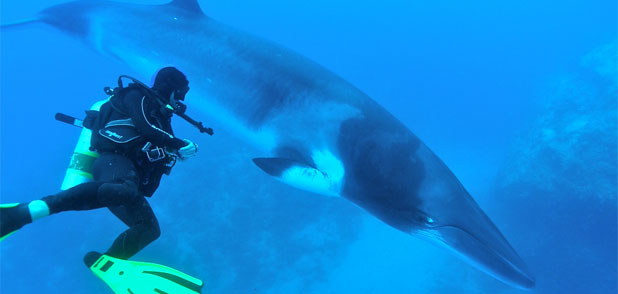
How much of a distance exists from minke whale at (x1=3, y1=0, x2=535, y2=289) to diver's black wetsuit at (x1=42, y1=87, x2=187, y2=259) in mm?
1565

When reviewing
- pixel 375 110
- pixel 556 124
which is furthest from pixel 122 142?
pixel 556 124

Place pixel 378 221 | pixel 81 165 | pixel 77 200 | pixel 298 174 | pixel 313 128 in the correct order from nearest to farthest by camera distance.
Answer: pixel 77 200 → pixel 81 165 → pixel 298 174 → pixel 313 128 → pixel 378 221

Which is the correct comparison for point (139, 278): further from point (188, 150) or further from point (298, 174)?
point (298, 174)

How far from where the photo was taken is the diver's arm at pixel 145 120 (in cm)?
408

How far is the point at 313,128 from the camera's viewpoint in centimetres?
561

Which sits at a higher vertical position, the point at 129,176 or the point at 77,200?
the point at 129,176

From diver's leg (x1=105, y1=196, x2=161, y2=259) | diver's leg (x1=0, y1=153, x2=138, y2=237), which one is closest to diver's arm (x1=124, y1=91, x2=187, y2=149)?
diver's leg (x1=0, y1=153, x2=138, y2=237)

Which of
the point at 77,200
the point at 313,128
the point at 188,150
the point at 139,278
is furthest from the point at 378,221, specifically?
the point at 77,200

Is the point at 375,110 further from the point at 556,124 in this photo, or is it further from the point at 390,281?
the point at 556,124

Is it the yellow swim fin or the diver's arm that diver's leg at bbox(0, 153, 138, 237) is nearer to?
the diver's arm

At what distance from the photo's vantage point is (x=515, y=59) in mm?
37969

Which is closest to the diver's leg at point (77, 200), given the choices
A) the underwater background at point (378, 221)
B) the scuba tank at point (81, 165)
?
the scuba tank at point (81, 165)

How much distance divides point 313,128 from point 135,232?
2.86 metres

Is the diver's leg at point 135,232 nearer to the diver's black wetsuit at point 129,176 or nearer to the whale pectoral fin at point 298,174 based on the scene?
the diver's black wetsuit at point 129,176
